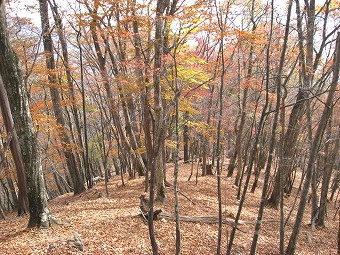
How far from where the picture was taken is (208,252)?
304 inches

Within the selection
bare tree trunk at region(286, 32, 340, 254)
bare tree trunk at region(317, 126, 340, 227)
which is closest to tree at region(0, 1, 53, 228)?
bare tree trunk at region(286, 32, 340, 254)

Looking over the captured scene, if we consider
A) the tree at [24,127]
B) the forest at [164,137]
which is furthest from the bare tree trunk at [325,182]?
the tree at [24,127]

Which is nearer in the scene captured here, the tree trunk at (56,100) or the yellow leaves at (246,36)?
the yellow leaves at (246,36)

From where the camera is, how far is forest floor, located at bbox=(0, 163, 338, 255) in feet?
20.2

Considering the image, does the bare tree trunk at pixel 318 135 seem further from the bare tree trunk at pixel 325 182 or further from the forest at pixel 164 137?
the bare tree trunk at pixel 325 182

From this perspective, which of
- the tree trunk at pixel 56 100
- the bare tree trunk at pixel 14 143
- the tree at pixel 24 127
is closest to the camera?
the tree at pixel 24 127

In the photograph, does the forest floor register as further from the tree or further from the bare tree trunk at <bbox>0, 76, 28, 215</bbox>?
the bare tree trunk at <bbox>0, 76, 28, 215</bbox>

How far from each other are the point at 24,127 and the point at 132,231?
13.9ft

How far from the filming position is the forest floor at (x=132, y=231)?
242 inches

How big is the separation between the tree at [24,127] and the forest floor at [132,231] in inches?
20.6

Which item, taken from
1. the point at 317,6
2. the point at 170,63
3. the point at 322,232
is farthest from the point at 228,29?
the point at 322,232

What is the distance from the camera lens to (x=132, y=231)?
783cm

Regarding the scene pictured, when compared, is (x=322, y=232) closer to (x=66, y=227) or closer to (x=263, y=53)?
(x=263, y=53)

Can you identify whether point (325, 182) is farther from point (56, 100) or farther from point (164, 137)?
point (56, 100)
